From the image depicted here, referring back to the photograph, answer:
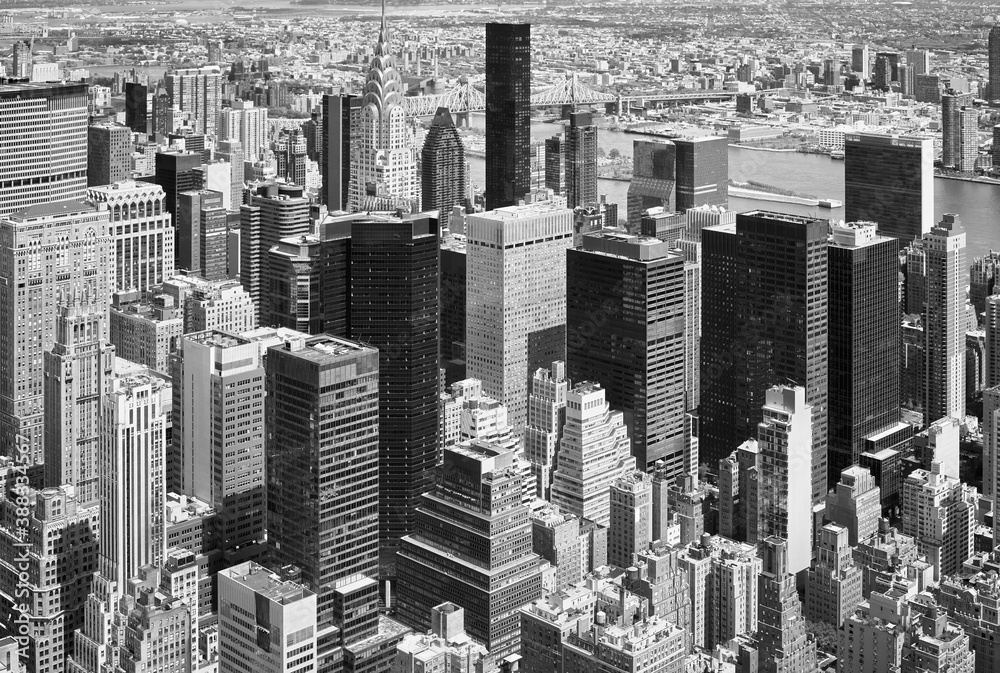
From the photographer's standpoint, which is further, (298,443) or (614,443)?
(614,443)

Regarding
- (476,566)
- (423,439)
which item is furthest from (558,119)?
(476,566)

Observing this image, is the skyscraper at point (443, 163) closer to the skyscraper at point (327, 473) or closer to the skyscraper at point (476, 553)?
the skyscraper at point (476, 553)

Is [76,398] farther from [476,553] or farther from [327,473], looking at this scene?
[476,553]

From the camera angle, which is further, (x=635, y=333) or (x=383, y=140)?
(x=383, y=140)

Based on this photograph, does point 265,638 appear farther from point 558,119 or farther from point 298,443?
point 558,119

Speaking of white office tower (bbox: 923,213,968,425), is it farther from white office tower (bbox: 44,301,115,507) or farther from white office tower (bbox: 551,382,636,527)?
white office tower (bbox: 44,301,115,507)

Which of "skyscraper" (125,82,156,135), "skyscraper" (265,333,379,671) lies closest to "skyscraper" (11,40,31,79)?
"skyscraper" (125,82,156,135)

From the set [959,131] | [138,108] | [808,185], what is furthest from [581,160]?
[138,108]
